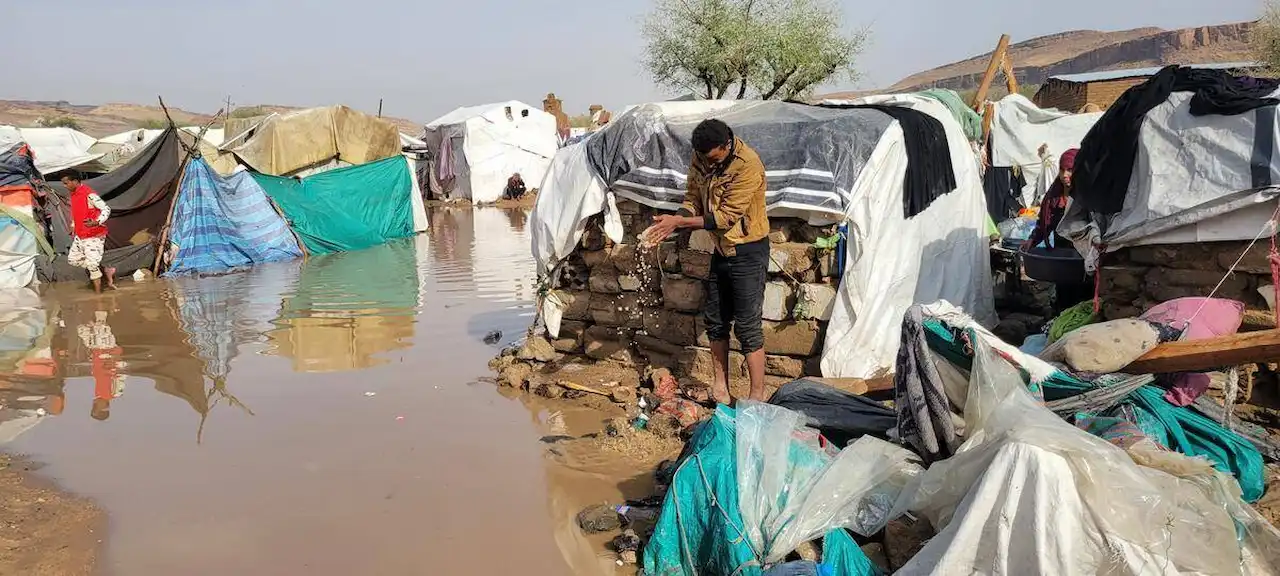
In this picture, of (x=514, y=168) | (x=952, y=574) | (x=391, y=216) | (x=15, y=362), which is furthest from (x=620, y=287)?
(x=514, y=168)

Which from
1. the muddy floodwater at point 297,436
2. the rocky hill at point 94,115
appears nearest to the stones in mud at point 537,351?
the muddy floodwater at point 297,436

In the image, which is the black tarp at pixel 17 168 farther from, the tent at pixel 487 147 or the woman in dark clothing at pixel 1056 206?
the tent at pixel 487 147

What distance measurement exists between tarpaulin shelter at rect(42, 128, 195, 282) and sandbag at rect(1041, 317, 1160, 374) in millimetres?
12713

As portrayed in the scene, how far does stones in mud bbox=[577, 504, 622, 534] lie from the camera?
4023 millimetres

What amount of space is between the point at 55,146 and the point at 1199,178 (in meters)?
20.7

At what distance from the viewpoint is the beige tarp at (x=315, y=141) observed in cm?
1560

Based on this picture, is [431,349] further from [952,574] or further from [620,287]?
[952,574]

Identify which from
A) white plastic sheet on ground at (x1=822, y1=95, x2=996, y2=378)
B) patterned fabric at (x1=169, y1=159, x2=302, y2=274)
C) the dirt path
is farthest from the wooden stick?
patterned fabric at (x1=169, y1=159, x2=302, y2=274)

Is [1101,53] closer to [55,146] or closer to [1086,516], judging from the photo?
[55,146]

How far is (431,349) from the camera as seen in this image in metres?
7.82

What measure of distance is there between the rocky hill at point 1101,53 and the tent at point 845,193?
4338 cm

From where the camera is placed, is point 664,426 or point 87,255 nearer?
point 664,426

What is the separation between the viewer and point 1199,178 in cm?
482

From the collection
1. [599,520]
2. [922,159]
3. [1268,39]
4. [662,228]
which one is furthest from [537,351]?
[1268,39]
